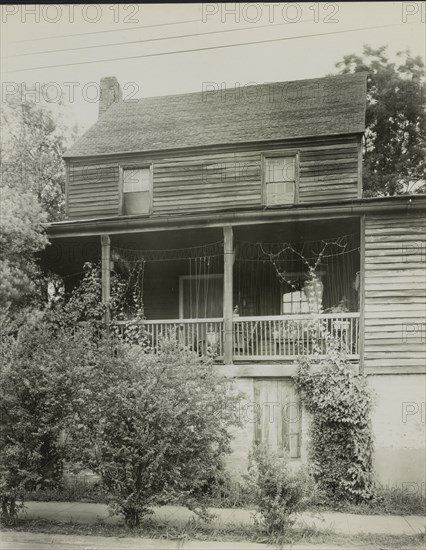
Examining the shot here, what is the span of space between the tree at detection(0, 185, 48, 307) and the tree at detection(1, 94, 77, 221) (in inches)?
417

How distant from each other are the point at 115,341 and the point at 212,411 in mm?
1985

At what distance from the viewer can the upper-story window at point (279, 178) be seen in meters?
15.6

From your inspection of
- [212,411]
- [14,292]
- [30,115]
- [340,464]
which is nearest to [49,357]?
[212,411]

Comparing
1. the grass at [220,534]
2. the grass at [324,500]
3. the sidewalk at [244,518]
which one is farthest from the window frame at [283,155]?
the grass at [220,534]

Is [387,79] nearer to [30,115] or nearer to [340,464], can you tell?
[30,115]

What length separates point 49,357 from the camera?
8789 millimetres

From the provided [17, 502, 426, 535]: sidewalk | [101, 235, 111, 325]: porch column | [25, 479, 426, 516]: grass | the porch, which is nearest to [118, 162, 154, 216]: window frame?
the porch

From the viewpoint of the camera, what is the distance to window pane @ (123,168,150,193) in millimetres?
16734

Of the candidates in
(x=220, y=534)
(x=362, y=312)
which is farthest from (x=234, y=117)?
(x=220, y=534)

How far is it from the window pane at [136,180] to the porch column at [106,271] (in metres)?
3.82

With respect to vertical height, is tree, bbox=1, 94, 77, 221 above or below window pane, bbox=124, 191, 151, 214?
above

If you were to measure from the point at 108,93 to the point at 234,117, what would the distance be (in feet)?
19.6

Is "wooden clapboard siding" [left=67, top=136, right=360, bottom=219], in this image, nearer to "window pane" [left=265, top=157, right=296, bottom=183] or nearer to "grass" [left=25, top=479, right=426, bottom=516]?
"window pane" [left=265, top=157, right=296, bottom=183]

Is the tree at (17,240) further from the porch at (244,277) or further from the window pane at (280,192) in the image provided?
the window pane at (280,192)
